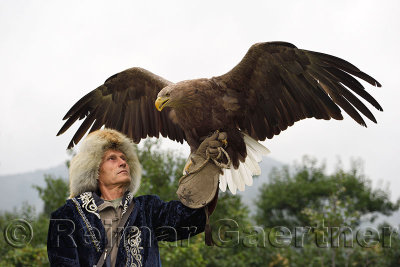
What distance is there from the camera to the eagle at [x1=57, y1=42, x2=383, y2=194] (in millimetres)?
3607

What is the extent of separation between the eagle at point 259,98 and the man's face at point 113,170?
0.74m

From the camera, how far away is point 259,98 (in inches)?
157

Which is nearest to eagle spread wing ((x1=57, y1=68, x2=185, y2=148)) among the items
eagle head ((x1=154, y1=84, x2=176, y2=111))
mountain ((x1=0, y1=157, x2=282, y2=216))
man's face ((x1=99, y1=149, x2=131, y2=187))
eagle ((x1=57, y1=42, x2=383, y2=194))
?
eagle ((x1=57, y1=42, x2=383, y2=194))

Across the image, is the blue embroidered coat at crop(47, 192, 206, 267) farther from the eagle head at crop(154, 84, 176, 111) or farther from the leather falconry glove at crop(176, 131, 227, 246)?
the eagle head at crop(154, 84, 176, 111)

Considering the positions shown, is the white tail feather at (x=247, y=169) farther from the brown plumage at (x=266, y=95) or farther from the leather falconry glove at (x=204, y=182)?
the leather falconry glove at (x=204, y=182)

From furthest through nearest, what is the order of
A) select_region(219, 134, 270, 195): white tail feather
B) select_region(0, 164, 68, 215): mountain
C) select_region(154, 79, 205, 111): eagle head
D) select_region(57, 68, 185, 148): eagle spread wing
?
select_region(0, 164, 68, 215): mountain, select_region(57, 68, 185, 148): eagle spread wing, select_region(219, 134, 270, 195): white tail feather, select_region(154, 79, 205, 111): eagle head

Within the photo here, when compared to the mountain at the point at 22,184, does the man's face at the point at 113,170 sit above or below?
below

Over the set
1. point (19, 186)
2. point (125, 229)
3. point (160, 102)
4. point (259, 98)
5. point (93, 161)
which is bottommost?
point (125, 229)

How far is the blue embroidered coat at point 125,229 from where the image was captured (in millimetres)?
2643

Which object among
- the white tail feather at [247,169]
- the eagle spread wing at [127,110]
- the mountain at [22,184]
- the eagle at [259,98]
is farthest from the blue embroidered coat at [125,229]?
the mountain at [22,184]

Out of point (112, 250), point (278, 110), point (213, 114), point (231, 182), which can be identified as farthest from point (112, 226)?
point (278, 110)

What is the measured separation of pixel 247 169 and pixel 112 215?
5.30ft

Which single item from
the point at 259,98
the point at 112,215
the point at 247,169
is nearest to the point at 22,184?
the point at 247,169

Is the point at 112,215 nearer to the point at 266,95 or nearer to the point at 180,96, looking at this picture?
the point at 180,96
